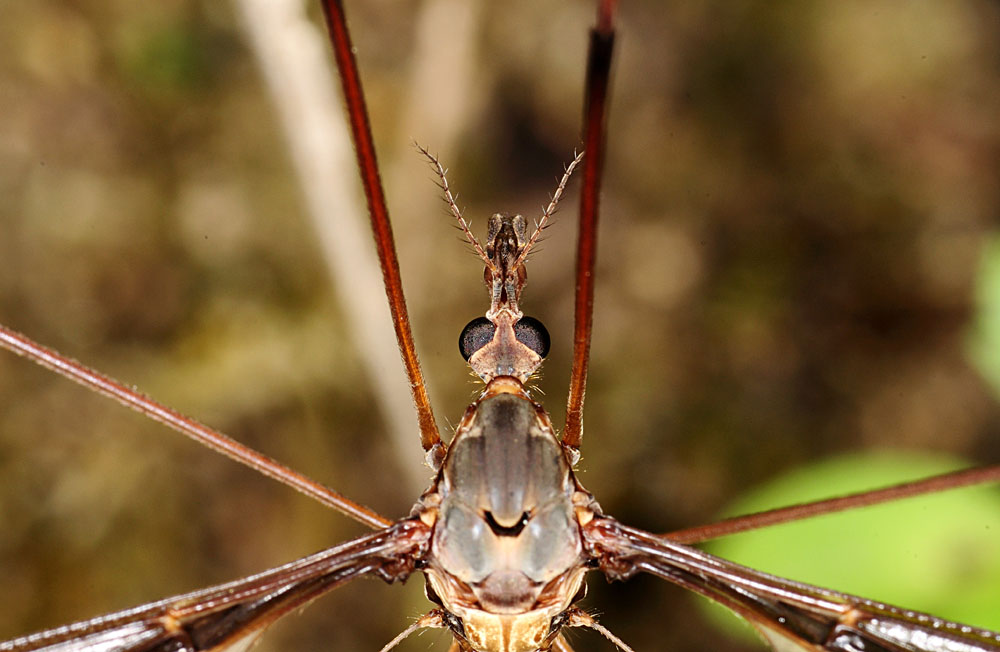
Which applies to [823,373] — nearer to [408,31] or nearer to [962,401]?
[962,401]

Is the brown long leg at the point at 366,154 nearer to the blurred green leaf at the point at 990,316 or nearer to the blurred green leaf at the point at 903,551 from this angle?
the blurred green leaf at the point at 903,551

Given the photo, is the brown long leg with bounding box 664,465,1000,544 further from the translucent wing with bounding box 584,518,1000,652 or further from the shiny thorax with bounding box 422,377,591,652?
the shiny thorax with bounding box 422,377,591,652

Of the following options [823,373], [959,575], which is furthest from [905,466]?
[823,373]

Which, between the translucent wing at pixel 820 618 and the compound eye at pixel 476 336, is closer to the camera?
the translucent wing at pixel 820 618

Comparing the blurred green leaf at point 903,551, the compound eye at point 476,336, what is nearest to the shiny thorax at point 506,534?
the compound eye at point 476,336

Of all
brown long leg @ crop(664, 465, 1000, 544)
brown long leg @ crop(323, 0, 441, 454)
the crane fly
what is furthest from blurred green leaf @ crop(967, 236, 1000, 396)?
brown long leg @ crop(323, 0, 441, 454)

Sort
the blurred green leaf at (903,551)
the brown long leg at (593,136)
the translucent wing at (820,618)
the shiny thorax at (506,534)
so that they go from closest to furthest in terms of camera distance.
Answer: the brown long leg at (593,136) → the translucent wing at (820,618) → the shiny thorax at (506,534) → the blurred green leaf at (903,551)
